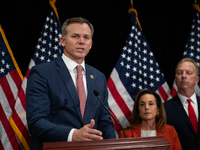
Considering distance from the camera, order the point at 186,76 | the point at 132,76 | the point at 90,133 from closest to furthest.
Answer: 1. the point at 90,133
2. the point at 186,76
3. the point at 132,76

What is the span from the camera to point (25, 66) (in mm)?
3064

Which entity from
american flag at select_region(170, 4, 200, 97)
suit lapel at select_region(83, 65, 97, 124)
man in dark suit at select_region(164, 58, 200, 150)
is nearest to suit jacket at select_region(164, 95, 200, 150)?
man in dark suit at select_region(164, 58, 200, 150)

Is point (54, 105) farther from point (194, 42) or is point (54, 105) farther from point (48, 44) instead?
point (194, 42)

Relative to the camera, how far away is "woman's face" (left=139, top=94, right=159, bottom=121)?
8.79ft

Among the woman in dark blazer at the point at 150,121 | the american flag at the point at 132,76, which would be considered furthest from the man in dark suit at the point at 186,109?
the american flag at the point at 132,76

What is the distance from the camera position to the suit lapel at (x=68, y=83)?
5.18ft

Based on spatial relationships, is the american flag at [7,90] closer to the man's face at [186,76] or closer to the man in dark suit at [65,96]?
the man in dark suit at [65,96]

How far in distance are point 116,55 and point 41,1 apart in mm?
1268

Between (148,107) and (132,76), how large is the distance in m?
0.64

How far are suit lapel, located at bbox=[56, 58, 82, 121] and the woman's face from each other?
4.26 ft

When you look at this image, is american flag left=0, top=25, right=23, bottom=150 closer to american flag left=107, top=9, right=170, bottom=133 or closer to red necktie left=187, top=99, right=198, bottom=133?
american flag left=107, top=9, right=170, bottom=133

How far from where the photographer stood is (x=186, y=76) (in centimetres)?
293

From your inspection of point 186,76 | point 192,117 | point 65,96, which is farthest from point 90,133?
point 186,76

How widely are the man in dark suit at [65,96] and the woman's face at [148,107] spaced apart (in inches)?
40.0
